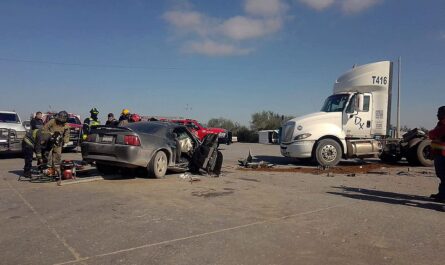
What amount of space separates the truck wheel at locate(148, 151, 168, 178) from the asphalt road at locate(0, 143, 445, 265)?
0.45m

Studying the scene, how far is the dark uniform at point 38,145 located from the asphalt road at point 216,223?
685mm

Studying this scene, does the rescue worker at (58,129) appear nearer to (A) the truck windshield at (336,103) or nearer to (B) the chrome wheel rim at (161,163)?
(B) the chrome wheel rim at (161,163)

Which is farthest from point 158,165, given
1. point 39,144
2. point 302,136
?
point 302,136

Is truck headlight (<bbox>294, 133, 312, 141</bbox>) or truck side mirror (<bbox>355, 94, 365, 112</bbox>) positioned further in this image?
truck side mirror (<bbox>355, 94, 365, 112</bbox>)

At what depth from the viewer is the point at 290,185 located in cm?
971

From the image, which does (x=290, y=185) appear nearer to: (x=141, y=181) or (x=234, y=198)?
(x=234, y=198)

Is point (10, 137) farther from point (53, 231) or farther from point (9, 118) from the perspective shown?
point (53, 231)

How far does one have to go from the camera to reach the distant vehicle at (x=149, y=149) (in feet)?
31.2

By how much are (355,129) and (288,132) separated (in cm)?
236

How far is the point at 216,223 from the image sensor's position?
583 centimetres

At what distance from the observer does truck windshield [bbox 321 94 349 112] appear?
589 inches

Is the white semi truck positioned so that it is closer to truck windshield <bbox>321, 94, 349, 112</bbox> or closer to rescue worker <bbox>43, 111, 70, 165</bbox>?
truck windshield <bbox>321, 94, 349, 112</bbox>

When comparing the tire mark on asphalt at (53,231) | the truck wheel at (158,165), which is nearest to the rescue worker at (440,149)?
the truck wheel at (158,165)

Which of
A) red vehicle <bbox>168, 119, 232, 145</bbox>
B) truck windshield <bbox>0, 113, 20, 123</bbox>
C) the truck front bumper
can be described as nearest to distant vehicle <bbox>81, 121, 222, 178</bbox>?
the truck front bumper
